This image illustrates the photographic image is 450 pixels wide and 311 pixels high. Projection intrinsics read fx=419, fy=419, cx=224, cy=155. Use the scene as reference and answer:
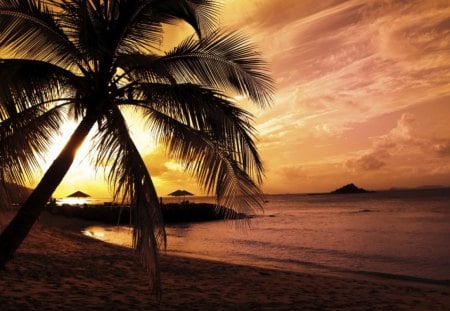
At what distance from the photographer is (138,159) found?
5895mm

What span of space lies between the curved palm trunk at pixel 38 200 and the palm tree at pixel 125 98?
0.5 inches

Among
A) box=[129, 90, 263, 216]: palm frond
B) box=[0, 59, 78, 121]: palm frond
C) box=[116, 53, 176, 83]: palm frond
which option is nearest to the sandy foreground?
box=[129, 90, 263, 216]: palm frond

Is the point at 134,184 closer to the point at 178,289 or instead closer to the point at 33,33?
the point at 33,33

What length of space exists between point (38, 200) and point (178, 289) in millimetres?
5490

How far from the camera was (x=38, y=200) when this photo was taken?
548cm

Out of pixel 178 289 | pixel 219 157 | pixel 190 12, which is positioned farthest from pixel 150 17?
pixel 178 289

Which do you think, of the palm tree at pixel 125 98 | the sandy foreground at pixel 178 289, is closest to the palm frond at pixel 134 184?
the palm tree at pixel 125 98

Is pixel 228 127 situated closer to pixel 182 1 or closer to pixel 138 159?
pixel 138 159

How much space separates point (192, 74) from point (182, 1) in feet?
4.25

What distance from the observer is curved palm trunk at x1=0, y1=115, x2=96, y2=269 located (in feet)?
17.3

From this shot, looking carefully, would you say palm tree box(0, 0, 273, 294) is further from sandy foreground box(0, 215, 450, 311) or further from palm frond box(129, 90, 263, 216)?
sandy foreground box(0, 215, 450, 311)

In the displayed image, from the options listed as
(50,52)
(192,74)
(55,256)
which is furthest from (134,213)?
(55,256)

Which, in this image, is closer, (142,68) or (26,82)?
(26,82)

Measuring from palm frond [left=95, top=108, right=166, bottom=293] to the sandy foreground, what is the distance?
7.59 ft
